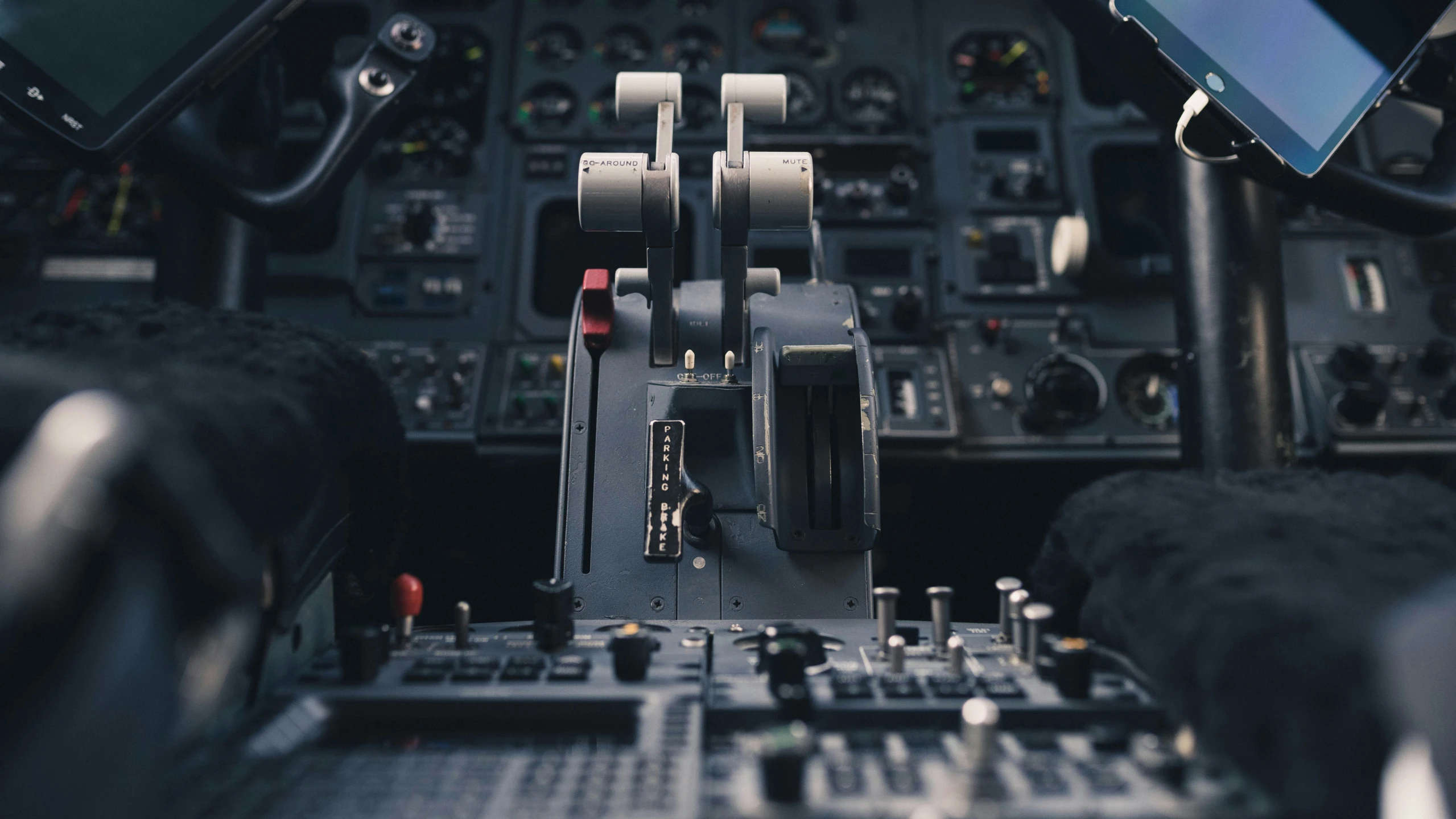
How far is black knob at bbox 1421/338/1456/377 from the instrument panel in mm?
12

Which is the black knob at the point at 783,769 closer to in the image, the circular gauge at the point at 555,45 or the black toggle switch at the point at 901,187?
the black toggle switch at the point at 901,187

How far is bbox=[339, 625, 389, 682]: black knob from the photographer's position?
82 cm

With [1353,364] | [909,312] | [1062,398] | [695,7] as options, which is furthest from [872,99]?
[1353,364]

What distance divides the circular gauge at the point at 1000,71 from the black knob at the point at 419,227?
1521 mm

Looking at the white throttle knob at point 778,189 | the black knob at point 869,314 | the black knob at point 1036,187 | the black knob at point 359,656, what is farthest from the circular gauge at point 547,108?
the black knob at point 359,656

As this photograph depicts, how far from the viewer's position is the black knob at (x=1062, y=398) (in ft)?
7.47

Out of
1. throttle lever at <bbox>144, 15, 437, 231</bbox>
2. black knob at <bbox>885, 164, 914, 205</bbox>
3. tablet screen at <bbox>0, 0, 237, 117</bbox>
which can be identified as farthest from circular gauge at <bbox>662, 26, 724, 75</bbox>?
tablet screen at <bbox>0, 0, 237, 117</bbox>

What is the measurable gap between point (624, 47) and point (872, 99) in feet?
2.44

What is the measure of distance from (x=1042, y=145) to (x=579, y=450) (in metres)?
1.83

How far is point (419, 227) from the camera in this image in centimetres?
251

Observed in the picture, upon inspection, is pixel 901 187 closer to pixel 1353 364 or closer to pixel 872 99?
pixel 872 99

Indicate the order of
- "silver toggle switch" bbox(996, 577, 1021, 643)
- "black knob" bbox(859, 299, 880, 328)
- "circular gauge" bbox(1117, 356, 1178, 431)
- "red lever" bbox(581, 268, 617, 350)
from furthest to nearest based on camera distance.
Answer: "black knob" bbox(859, 299, 880, 328)
"circular gauge" bbox(1117, 356, 1178, 431)
"red lever" bbox(581, 268, 617, 350)
"silver toggle switch" bbox(996, 577, 1021, 643)

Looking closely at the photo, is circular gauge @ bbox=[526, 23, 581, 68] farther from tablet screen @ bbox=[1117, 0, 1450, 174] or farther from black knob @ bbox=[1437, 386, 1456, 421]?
black knob @ bbox=[1437, 386, 1456, 421]

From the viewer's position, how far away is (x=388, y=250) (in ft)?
8.20
